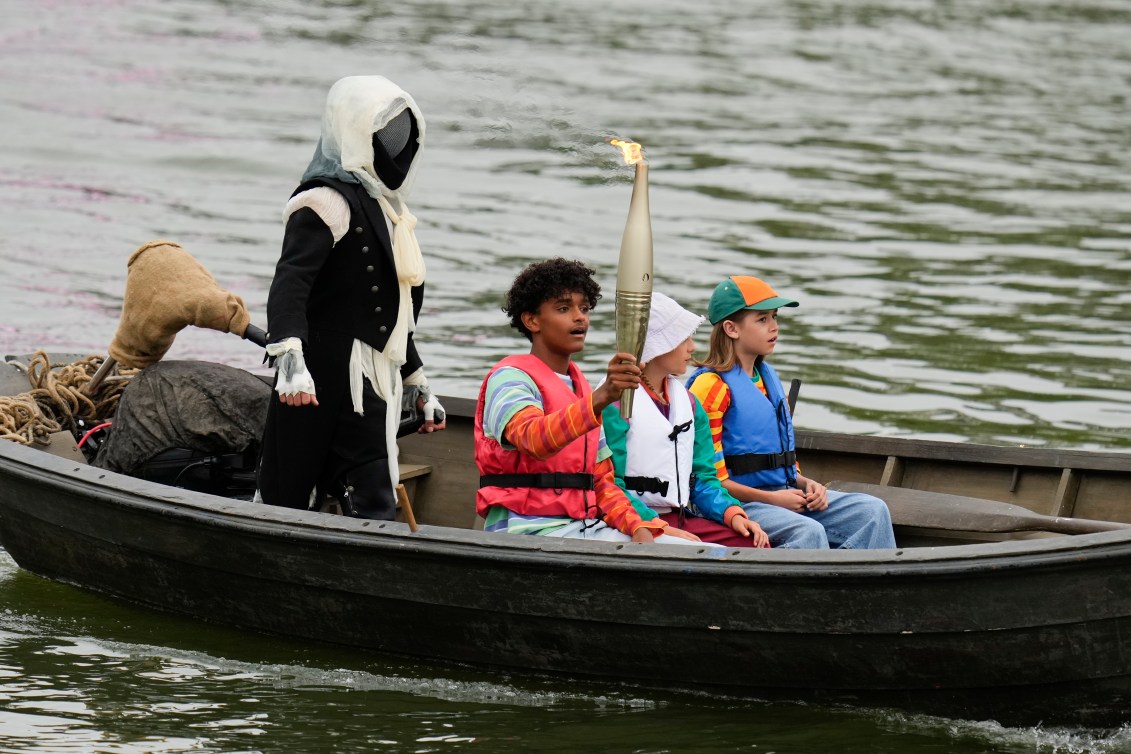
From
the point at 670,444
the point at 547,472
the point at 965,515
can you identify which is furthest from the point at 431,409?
the point at 965,515

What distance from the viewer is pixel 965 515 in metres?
6.20

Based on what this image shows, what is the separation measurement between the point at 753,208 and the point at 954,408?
6500mm

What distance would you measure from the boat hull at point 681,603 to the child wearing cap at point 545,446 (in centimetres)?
27

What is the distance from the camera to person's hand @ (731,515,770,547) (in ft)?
18.2

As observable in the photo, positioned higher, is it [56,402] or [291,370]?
[291,370]

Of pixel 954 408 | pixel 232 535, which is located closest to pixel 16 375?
pixel 232 535

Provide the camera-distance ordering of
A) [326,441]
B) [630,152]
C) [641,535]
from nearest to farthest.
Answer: [630,152] → [641,535] → [326,441]

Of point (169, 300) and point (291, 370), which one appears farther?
point (169, 300)

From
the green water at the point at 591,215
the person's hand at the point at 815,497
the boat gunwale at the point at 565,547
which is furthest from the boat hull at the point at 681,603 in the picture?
the person's hand at the point at 815,497

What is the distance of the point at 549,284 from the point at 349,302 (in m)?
0.83

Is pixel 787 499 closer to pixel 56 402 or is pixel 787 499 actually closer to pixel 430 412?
pixel 430 412

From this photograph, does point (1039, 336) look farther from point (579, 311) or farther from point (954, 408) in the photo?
point (579, 311)

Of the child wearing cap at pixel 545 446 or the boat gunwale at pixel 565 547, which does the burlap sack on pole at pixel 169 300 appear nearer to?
the boat gunwale at pixel 565 547

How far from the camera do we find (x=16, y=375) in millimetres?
7516
